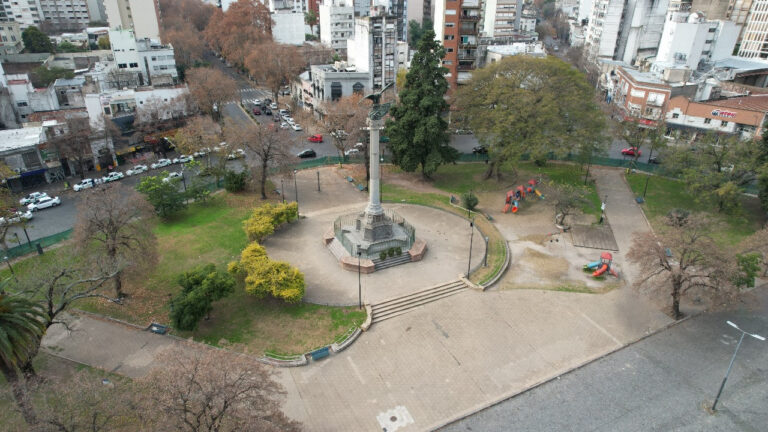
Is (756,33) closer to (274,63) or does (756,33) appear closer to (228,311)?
(274,63)

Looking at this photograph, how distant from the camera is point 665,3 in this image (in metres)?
80.4

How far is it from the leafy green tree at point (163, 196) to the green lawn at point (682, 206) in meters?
41.1

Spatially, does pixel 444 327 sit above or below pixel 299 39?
below

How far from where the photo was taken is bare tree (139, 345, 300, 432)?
52.2ft

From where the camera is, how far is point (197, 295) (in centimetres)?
2592

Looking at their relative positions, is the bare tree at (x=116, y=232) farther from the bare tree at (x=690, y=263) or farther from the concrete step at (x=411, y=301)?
the bare tree at (x=690, y=263)

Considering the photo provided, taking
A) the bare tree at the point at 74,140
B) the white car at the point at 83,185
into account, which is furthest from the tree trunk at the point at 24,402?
the bare tree at the point at 74,140

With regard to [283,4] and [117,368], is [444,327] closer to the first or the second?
[117,368]

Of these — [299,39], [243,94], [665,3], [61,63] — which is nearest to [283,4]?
[299,39]

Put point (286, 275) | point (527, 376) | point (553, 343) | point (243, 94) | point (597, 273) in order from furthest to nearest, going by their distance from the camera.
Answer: point (243, 94) < point (597, 273) < point (286, 275) < point (553, 343) < point (527, 376)

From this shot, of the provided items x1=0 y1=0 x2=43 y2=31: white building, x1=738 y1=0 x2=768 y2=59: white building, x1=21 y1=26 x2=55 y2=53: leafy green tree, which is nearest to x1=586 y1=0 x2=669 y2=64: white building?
x1=738 y1=0 x2=768 y2=59: white building

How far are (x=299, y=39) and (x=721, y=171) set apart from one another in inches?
3304

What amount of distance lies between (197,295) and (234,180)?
68.3ft

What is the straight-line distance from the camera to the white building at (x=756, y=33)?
252 ft
